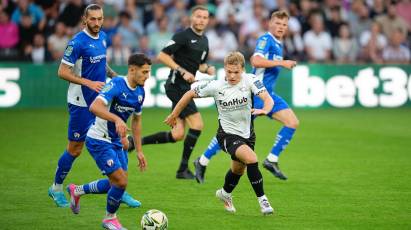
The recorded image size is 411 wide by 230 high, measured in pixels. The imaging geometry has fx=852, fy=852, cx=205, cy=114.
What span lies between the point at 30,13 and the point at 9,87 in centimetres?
233

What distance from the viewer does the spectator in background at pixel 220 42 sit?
72.9 ft

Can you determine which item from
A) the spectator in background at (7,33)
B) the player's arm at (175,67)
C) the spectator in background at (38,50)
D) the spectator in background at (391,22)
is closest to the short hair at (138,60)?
the player's arm at (175,67)

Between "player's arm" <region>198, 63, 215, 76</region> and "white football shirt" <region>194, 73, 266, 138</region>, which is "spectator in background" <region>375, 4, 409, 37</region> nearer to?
"player's arm" <region>198, 63, 215, 76</region>

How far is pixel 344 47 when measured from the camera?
908 inches

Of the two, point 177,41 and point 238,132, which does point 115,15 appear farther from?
point 238,132

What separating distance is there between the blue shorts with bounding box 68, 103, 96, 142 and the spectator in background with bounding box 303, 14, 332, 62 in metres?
13.1

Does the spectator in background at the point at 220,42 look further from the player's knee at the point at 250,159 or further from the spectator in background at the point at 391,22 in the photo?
the player's knee at the point at 250,159

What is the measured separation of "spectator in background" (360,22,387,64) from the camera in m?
23.0

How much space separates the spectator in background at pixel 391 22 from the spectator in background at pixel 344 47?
57.4 inches

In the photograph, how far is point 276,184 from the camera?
1171cm

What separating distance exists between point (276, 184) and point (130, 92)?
11.5 feet

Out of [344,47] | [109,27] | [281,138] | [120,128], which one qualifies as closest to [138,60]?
[120,128]

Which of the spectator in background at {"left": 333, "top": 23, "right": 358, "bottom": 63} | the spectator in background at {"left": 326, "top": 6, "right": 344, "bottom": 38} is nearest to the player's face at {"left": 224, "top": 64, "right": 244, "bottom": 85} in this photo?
the spectator in background at {"left": 333, "top": 23, "right": 358, "bottom": 63}

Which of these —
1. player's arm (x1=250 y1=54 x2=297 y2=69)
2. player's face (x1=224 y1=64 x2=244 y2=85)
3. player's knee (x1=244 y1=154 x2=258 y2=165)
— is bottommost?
player's knee (x1=244 y1=154 x2=258 y2=165)
